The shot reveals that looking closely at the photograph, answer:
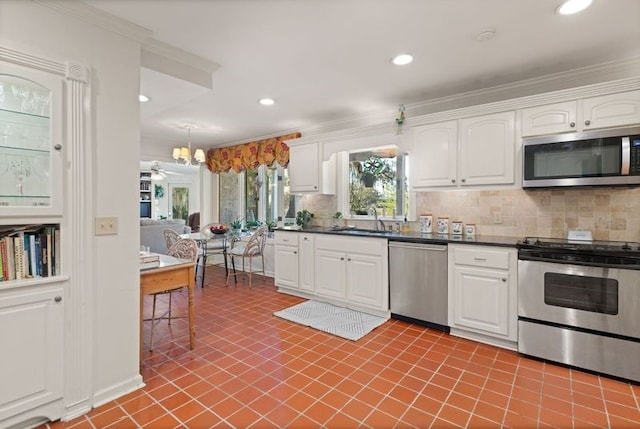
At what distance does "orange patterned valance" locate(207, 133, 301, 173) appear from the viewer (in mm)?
5309

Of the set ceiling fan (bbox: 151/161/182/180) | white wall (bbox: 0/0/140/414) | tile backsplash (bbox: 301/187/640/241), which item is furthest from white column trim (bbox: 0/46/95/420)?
ceiling fan (bbox: 151/161/182/180)

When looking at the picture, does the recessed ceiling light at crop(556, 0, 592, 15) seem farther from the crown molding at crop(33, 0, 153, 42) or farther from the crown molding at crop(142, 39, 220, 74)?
the crown molding at crop(33, 0, 153, 42)

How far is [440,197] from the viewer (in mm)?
3732

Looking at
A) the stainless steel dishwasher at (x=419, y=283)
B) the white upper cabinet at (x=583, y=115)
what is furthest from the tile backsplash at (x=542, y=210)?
the stainless steel dishwasher at (x=419, y=283)

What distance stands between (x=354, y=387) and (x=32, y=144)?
8.08ft

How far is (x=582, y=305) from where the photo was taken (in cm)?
241

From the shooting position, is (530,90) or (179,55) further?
(530,90)

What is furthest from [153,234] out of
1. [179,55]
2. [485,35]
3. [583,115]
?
[583,115]

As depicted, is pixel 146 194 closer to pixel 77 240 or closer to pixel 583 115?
pixel 77 240

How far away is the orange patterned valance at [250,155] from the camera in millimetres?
5309

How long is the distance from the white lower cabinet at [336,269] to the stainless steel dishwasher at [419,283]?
102mm

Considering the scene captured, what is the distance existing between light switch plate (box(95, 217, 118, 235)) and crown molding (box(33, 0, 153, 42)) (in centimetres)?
119

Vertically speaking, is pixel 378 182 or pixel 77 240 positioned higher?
pixel 378 182

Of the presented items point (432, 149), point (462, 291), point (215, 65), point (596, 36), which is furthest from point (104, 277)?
point (596, 36)
